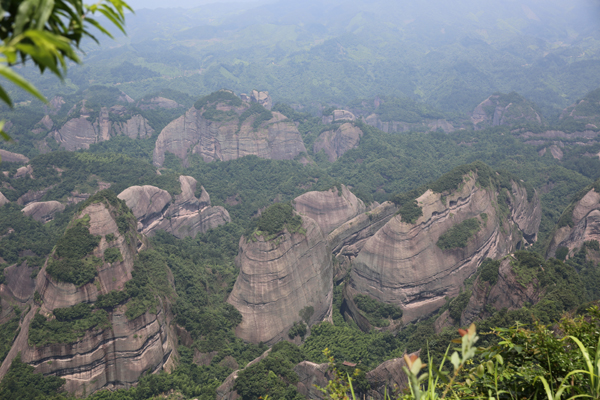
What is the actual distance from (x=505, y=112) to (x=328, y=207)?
78.7m

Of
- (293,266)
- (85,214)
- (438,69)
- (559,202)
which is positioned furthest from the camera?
(438,69)

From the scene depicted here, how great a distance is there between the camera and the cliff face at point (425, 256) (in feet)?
112

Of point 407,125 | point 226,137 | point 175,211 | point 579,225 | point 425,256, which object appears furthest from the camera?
point 407,125

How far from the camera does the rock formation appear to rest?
234 ft

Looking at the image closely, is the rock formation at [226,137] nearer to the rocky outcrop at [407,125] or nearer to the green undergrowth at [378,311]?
the rocky outcrop at [407,125]

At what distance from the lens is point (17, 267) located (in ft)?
110

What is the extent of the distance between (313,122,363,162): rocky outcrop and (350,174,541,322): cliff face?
42.4 meters

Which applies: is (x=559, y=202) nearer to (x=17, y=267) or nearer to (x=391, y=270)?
(x=391, y=270)

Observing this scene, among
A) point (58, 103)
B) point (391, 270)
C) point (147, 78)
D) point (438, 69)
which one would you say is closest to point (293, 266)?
point (391, 270)

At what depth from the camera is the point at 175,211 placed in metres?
47.6

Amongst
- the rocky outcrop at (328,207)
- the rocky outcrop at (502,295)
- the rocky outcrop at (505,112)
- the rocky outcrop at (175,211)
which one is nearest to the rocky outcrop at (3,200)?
the rocky outcrop at (175,211)

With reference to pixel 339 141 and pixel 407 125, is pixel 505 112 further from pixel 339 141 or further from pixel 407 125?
pixel 339 141

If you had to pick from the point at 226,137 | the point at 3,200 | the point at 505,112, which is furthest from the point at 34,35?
the point at 505,112

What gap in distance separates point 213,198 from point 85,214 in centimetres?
3158
